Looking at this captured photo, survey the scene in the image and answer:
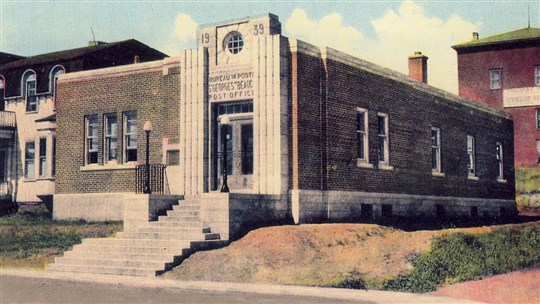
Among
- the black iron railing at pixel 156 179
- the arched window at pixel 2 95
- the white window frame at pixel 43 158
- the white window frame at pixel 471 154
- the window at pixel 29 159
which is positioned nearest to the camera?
the black iron railing at pixel 156 179

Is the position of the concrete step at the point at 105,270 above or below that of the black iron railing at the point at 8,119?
below

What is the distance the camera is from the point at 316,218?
21625mm

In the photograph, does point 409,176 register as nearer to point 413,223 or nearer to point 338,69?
point 413,223

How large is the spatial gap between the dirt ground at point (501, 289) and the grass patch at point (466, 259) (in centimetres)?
36

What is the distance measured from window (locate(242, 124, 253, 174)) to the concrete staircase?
2.96m

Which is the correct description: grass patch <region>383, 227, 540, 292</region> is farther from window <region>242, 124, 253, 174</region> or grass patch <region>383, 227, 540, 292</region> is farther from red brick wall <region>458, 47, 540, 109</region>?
red brick wall <region>458, 47, 540, 109</region>

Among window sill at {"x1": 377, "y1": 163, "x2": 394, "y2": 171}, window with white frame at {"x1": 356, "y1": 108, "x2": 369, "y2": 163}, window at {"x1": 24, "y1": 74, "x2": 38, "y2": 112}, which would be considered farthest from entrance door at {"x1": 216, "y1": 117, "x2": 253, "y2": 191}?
window at {"x1": 24, "y1": 74, "x2": 38, "y2": 112}

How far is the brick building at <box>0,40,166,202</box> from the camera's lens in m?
31.8

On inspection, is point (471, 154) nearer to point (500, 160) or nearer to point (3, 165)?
point (500, 160)

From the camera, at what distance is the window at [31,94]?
33.8 m

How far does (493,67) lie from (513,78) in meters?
1.74

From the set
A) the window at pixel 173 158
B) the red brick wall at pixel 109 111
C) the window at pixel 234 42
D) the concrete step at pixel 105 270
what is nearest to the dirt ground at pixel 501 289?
the concrete step at pixel 105 270

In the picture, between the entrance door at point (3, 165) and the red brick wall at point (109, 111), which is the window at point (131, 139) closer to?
the red brick wall at point (109, 111)

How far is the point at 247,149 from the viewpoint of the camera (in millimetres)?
22188
